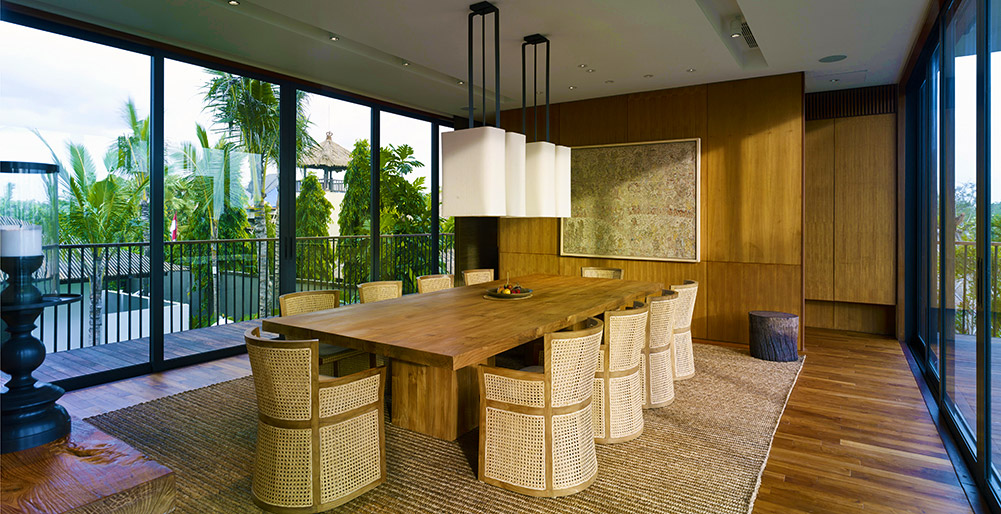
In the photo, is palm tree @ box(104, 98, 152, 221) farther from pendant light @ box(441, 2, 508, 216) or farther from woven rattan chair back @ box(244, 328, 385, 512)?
woven rattan chair back @ box(244, 328, 385, 512)

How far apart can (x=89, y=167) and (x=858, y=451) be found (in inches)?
219

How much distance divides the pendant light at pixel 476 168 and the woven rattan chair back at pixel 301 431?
1.50m

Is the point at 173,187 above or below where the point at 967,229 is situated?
above

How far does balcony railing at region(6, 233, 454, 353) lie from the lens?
14.9 ft

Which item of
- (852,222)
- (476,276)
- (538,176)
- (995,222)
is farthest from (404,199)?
(995,222)

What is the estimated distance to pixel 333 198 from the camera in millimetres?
6141

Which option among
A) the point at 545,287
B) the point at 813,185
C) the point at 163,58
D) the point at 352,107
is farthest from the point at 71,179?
the point at 813,185

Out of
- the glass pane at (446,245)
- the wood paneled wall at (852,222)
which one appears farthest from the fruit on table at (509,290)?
the wood paneled wall at (852,222)

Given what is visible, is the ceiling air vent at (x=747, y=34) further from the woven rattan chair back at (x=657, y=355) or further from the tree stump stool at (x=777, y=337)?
the tree stump stool at (x=777, y=337)

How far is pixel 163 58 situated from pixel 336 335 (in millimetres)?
3395

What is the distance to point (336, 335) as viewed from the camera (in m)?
2.63

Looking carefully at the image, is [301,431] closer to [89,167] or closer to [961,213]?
[89,167]

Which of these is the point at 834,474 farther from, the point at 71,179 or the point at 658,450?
the point at 71,179

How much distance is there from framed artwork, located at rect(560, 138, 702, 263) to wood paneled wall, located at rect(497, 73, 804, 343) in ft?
0.40
